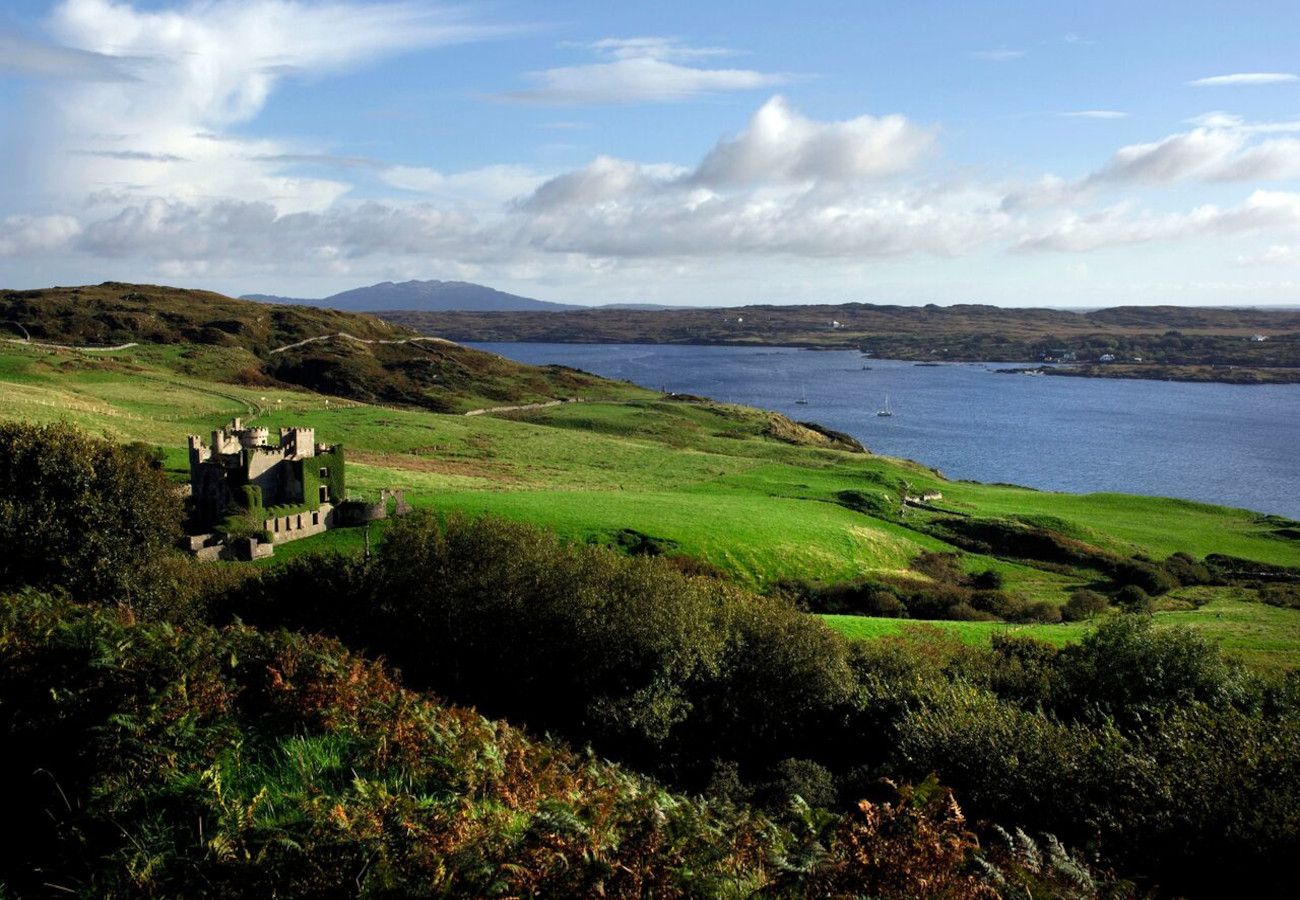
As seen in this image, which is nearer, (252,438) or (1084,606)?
(252,438)

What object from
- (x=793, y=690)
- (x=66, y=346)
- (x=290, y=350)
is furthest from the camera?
(x=290, y=350)

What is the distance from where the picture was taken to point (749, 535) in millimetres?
59781

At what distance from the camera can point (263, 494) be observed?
1861 inches

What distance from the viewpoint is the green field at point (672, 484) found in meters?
55.6

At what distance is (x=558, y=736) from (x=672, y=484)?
193 feet

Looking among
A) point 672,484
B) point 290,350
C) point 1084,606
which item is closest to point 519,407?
point 290,350

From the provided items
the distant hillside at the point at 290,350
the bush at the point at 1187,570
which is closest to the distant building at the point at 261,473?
the bush at the point at 1187,570

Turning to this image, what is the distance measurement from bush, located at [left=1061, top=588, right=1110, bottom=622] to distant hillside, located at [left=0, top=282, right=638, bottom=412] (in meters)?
95.3

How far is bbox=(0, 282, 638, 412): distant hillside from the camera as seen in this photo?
14275cm

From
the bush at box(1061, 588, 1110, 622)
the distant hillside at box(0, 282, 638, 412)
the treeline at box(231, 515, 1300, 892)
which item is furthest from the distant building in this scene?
the distant hillside at box(0, 282, 638, 412)

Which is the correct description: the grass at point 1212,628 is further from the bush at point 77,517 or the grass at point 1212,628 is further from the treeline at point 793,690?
the bush at point 77,517

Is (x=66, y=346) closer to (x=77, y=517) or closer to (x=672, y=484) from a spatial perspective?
(x=672, y=484)

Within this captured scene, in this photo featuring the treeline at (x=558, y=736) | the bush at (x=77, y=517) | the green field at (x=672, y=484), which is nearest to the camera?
the treeline at (x=558, y=736)

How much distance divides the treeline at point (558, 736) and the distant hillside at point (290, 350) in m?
104
